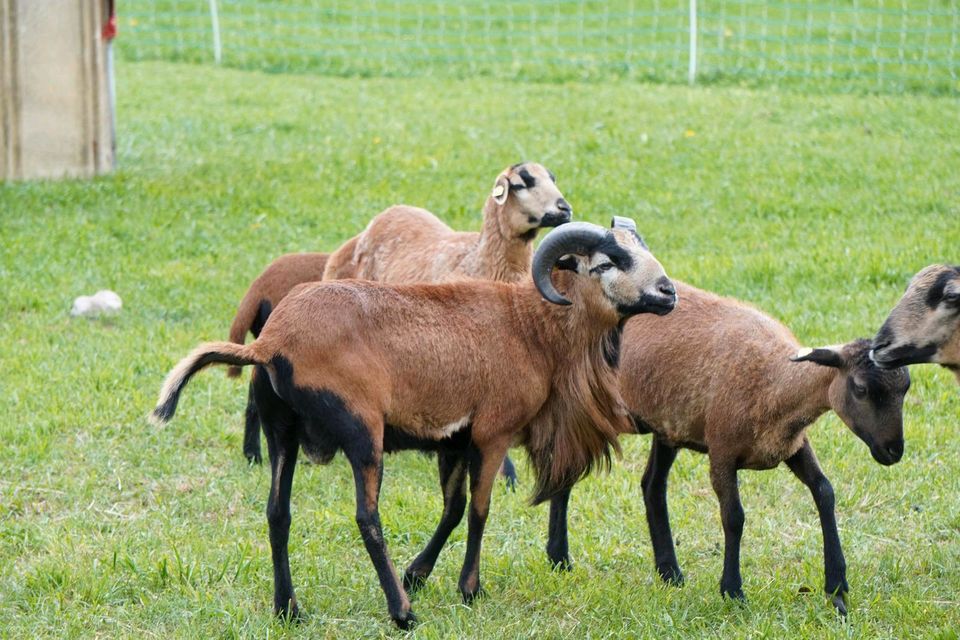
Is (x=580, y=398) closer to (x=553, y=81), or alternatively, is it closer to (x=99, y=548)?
(x=99, y=548)

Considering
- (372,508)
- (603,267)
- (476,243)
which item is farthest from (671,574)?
(476,243)

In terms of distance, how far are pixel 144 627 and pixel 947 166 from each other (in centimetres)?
1128

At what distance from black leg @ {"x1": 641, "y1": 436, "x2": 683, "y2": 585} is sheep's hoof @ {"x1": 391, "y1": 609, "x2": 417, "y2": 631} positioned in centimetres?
139

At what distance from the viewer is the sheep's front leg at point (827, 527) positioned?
19.6ft

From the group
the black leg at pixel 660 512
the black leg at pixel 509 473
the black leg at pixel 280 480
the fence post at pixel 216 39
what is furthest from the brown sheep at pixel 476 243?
the fence post at pixel 216 39

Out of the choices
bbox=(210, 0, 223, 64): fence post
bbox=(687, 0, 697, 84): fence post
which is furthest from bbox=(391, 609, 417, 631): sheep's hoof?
bbox=(210, 0, 223, 64): fence post

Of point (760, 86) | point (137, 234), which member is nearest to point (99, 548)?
point (137, 234)

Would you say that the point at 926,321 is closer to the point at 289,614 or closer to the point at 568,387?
the point at 568,387

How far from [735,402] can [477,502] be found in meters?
1.36

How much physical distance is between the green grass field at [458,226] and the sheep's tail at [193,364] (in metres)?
1.02

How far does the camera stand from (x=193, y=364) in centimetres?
546

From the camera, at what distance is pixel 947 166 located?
14.2 m

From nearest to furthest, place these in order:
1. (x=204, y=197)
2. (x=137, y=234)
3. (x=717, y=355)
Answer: (x=717, y=355), (x=137, y=234), (x=204, y=197)

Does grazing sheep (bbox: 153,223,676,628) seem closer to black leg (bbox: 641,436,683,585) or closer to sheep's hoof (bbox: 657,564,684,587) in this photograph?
black leg (bbox: 641,436,683,585)
